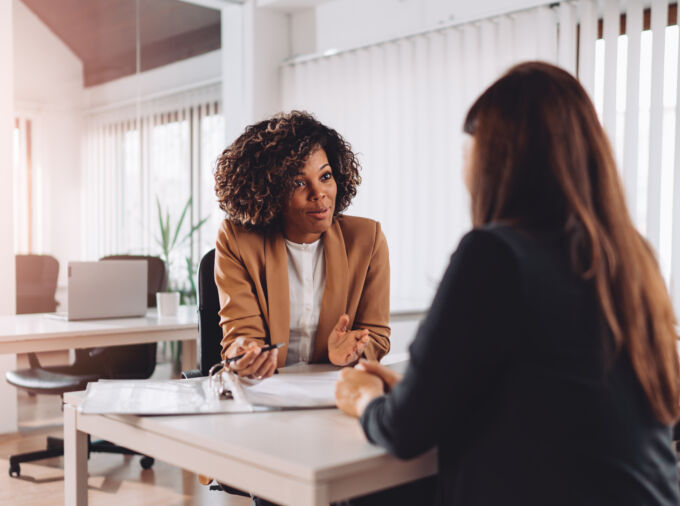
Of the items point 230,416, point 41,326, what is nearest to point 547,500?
point 230,416

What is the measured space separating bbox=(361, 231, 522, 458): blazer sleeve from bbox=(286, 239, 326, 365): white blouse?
3.18ft

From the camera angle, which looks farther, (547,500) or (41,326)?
(41,326)

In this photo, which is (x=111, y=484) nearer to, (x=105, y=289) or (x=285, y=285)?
(x=105, y=289)

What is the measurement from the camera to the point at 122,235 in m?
4.54

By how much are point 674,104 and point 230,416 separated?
2846mm

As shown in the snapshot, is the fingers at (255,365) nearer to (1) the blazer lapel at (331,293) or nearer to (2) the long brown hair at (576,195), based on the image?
(1) the blazer lapel at (331,293)

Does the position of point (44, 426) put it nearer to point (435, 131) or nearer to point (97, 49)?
point (97, 49)

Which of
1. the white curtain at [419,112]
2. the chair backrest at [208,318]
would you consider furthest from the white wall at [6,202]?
the chair backrest at [208,318]

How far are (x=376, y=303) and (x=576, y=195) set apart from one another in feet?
3.51

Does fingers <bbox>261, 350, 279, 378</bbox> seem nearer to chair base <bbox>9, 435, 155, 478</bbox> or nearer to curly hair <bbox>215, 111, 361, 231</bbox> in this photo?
curly hair <bbox>215, 111, 361, 231</bbox>

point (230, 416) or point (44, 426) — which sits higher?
point (230, 416)

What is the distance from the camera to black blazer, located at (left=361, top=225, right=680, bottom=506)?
0.94 metres

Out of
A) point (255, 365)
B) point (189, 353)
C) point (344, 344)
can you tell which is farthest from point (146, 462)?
point (255, 365)

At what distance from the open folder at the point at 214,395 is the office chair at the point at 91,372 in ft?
5.72
